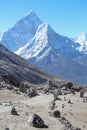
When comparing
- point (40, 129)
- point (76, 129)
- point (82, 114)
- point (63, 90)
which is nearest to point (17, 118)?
point (40, 129)

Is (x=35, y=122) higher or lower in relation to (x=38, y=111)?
lower

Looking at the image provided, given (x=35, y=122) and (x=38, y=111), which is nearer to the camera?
(x=35, y=122)

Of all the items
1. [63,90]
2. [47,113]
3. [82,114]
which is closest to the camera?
[47,113]

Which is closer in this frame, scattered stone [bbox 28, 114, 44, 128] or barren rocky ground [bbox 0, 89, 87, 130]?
scattered stone [bbox 28, 114, 44, 128]

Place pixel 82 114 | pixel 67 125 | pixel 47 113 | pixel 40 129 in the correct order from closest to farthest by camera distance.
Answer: pixel 40 129 → pixel 67 125 → pixel 47 113 → pixel 82 114

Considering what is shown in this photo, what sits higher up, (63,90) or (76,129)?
(63,90)

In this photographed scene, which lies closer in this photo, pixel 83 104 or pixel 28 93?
pixel 83 104

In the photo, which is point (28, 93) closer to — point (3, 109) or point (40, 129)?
point (3, 109)

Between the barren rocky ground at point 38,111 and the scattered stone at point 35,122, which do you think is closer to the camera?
the scattered stone at point 35,122
